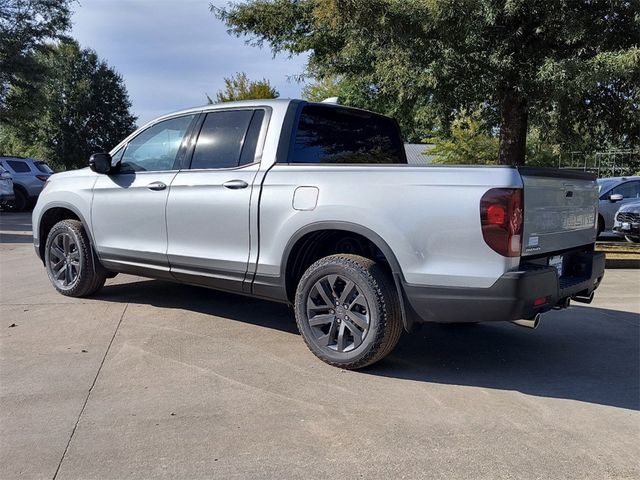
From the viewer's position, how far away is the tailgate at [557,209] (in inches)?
147

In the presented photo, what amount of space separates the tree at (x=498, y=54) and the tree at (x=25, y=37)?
51.4 ft

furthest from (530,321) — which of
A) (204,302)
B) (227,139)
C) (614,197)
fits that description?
(614,197)

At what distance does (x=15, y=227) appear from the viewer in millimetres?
14391

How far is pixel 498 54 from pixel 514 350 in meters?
5.34

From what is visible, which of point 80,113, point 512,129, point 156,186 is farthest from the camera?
point 80,113

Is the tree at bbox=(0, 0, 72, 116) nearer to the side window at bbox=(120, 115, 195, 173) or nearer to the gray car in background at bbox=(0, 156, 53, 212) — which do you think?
the gray car in background at bbox=(0, 156, 53, 212)

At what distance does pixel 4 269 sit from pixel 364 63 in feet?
23.7

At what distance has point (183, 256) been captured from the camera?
16.8 feet

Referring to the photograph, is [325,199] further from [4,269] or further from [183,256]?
[4,269]

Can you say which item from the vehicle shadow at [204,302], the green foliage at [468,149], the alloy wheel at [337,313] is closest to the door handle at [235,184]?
the alloy wheel at [337,313]

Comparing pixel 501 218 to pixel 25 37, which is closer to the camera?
pixel 501 218

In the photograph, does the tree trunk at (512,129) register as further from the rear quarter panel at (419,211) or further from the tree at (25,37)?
the tree at (25,37)

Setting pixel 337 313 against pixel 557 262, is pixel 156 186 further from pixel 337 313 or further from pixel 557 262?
pixel 557 262

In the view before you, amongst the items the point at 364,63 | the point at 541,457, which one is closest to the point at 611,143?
the point at 364,63
